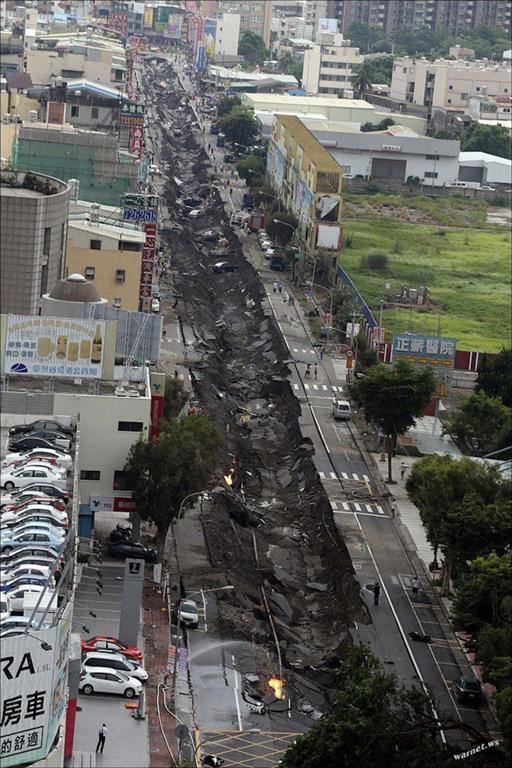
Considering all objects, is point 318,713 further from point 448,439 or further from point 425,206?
point 425,206

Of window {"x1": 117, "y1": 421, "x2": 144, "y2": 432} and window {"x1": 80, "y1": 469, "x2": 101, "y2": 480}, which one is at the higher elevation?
window {"x1": 117, "y1": 421, "x2": 144, "y2": 432}

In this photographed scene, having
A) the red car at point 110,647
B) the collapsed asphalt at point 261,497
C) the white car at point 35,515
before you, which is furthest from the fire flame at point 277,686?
the white car at point 35,515

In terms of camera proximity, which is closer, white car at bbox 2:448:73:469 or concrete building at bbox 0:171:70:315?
white car at bbox 2:448:73:469

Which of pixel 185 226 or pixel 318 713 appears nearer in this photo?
pixel 318 713

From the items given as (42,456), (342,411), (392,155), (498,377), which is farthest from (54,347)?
(392,155)

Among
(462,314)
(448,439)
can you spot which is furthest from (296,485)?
(462,314)

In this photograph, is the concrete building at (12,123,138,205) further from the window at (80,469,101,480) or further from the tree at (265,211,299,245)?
the window at (80,469,101,480)

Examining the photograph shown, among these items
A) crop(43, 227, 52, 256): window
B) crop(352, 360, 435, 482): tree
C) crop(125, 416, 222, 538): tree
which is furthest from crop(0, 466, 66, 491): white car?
crop(352, 360, 435, 482): tree
